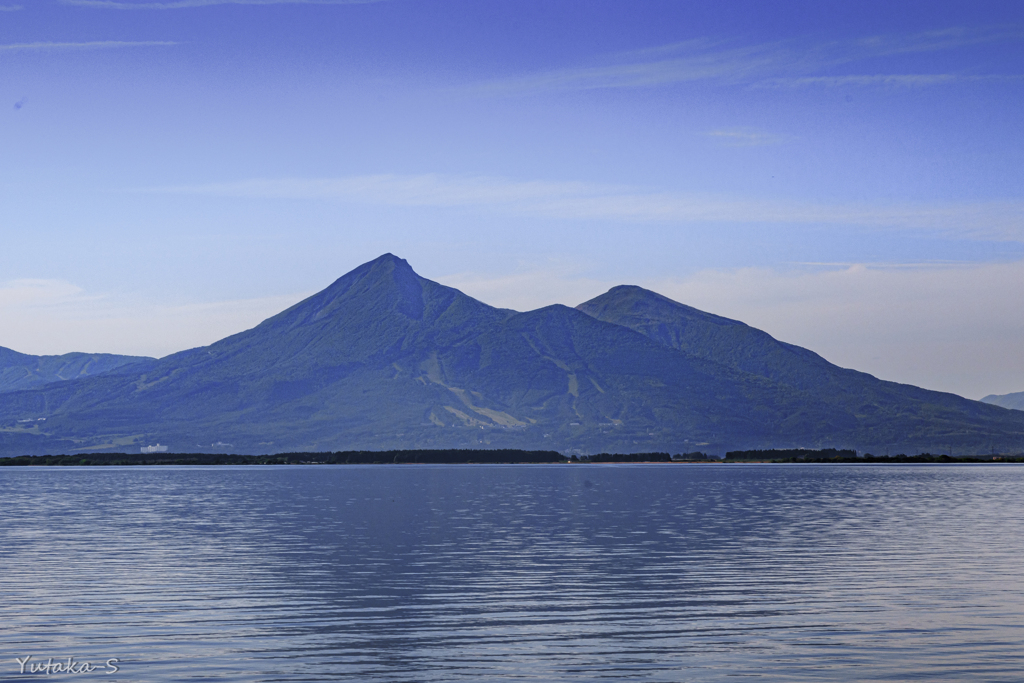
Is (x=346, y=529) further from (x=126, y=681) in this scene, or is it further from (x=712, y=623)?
(x=126, y=681)

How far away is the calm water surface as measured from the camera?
104 ft

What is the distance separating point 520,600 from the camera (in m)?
43.7

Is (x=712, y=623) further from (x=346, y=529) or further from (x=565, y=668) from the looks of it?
(x=346, y=529)

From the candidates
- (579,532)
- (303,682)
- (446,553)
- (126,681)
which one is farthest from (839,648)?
(579,532)

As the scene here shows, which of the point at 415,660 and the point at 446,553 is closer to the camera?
the point at 415,660

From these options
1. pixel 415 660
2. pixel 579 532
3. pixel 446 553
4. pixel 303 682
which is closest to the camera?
pixel 303 682

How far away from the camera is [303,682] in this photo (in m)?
29.2

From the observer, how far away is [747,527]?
3253 inches

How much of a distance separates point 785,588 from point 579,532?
104 ft

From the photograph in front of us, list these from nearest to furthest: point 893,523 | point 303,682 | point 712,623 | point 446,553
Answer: point 303,682 < point 712,623 < point 446,553 < point 893,523

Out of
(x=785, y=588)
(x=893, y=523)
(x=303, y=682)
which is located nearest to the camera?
(x=303, y=682)

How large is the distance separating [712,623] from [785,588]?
9937 mm

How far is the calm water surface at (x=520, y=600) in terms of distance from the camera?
104ft

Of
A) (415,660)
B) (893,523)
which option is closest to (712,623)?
(415,660)
